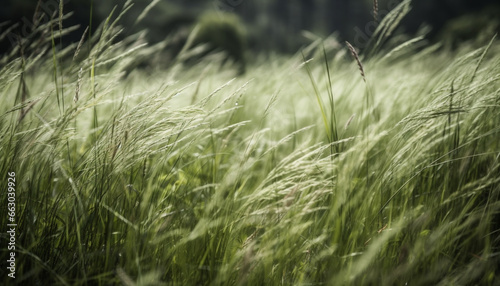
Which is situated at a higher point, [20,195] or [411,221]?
[20,195]

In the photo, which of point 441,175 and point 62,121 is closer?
point 62,121

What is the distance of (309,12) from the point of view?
40.6 meters

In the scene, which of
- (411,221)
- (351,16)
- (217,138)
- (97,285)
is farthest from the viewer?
(351,16)

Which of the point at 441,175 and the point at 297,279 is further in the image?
the point at 441,175

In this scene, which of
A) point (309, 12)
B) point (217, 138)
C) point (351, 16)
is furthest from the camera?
point (309, 12)

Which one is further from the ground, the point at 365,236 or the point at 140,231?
the point at 140,231

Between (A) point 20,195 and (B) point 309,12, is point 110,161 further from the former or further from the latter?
(B) point 309,12

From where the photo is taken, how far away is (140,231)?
29.0 inches

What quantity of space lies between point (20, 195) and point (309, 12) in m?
43.8

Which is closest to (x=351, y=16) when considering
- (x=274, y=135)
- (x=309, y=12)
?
(x=309, y=12)

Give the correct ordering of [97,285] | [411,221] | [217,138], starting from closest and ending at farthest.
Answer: [97,285] → [411,221] → [217,138]

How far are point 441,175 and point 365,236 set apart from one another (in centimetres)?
40

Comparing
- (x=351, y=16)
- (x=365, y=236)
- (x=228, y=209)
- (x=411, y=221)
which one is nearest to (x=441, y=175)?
(x=411, y=221)

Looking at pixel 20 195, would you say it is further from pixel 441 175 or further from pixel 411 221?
pixel 441 175
